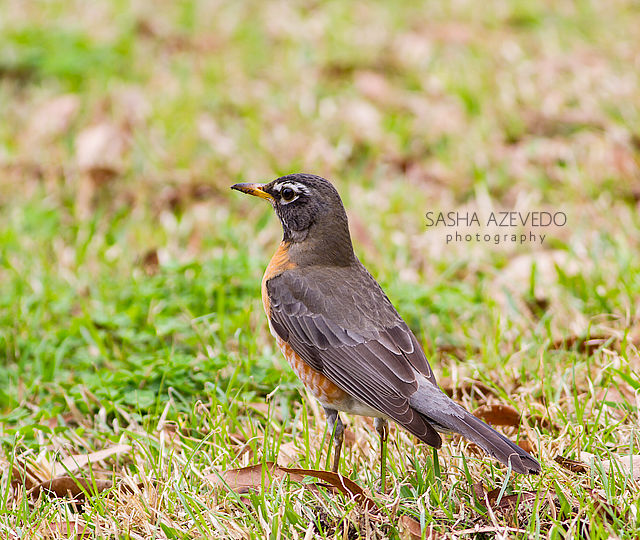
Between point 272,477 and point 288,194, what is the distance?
57.0 inches

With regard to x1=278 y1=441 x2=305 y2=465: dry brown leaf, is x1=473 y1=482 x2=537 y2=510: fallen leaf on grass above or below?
above

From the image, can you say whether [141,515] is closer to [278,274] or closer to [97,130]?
[278,274]

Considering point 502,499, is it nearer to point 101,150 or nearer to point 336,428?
point 336,428

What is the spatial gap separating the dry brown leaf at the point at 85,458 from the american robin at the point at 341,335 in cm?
88

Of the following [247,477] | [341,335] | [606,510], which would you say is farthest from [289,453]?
[606,510]

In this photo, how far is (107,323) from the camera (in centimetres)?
536

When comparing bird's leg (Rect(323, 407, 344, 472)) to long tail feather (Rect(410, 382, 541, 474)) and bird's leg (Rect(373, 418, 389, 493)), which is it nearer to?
bird's leg (Rect(373, 418, 389, 493))

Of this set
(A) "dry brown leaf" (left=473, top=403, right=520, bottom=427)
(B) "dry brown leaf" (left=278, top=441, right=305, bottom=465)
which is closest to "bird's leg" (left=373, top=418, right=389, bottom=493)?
(B) "dry brown leaf" (left=278, top=441, right=305, bottom=465)

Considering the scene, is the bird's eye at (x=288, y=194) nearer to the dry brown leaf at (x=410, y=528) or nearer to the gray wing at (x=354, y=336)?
the gray wing at (x=354, y=336)

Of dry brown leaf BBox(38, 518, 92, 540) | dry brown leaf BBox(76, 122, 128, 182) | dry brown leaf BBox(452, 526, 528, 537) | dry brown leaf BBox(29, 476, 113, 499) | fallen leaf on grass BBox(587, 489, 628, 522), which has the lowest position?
dry brown leaf BBox(38, 518, 92, 540)

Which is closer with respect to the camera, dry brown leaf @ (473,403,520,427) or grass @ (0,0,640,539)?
grass @ (0,0,640,539)

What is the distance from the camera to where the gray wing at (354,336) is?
145 inches

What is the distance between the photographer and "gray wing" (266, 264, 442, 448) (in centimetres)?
368

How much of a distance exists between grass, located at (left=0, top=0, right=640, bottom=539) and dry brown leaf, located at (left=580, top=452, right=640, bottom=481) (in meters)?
0.04
